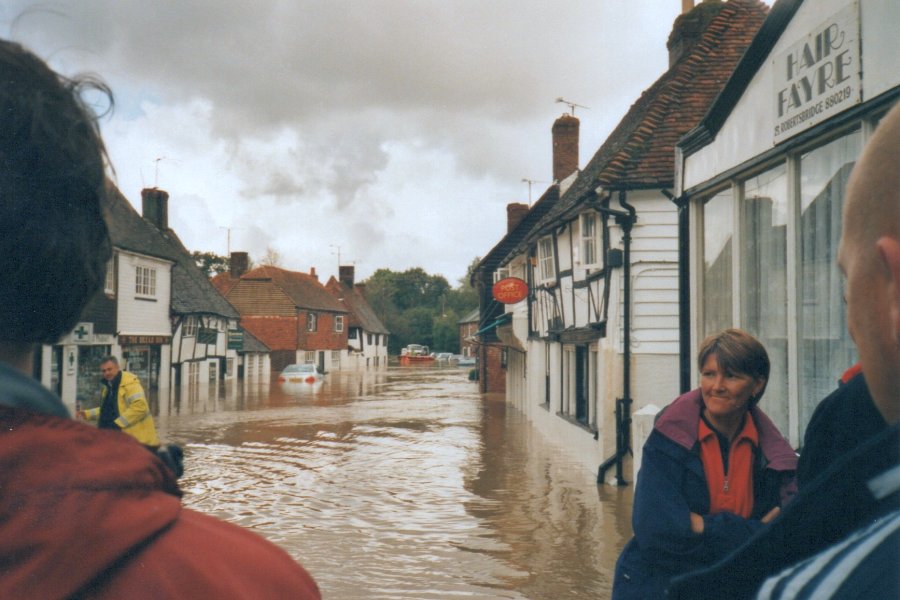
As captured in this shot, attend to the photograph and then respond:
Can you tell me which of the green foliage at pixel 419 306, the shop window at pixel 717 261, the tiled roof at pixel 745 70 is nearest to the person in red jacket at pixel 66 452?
the tiled roof at pixel 745 70

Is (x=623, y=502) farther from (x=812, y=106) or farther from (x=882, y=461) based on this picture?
(x=882, y=461)

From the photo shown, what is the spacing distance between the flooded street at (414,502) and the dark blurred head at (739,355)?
2.31 metres

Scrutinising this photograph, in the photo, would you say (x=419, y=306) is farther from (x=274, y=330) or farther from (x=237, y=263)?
(x=274, y=330)

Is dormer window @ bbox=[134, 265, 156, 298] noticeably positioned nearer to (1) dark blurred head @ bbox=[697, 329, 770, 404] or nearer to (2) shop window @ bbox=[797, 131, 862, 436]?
(2) shop window @ bbox=[797, 131, 862, 436]

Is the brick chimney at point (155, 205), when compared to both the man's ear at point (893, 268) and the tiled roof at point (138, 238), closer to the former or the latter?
the tiled roof at point (138, 238)

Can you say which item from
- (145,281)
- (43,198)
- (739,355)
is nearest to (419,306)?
(145,281)

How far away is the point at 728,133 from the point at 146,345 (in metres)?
26.8

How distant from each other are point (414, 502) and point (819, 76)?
27.5ft

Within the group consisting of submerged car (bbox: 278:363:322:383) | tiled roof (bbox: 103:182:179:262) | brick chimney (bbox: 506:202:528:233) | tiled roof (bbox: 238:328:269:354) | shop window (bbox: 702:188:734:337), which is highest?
brick chimney (bbox: 506:202:528:233)

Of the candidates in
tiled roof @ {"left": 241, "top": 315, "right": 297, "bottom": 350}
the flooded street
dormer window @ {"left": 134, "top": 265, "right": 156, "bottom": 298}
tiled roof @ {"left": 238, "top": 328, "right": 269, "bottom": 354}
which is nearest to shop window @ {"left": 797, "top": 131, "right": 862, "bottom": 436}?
the flooded street

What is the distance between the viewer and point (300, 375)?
1689 inches

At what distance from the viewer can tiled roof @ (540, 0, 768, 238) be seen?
12570mm

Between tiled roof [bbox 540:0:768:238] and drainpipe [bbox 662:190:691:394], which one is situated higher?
tiled roof [bbox 540:0:768:238]

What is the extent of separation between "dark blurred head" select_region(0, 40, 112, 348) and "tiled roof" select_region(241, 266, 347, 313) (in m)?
54.8
